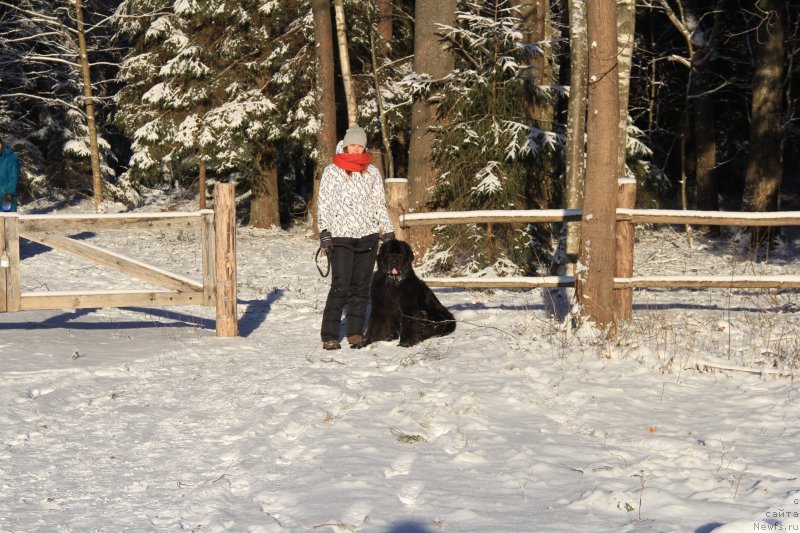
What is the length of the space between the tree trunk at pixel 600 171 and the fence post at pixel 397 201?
235cm

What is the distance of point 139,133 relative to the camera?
71.9ft

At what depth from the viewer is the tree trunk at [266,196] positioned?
72.3 ft

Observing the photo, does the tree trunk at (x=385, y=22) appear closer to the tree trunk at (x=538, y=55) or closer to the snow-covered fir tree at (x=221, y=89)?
the snow-covered fir tree at (x=221, y=89)

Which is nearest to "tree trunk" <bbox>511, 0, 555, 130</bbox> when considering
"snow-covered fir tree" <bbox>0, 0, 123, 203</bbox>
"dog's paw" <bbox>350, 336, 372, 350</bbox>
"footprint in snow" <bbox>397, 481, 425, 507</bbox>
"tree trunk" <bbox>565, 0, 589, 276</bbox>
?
"tree trunk" <bbox>565, 0, 589, 276</bbox>

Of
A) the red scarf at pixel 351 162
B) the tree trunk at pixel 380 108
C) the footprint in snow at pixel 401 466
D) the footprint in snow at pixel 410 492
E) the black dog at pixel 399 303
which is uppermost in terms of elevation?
the tree trunk at pixel 380 108

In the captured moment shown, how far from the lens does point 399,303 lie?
26.0 ft

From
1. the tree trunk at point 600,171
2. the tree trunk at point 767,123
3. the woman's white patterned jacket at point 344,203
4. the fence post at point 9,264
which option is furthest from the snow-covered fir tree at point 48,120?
the tree trunk at point 600,171

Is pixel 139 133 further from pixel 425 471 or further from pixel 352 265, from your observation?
pixel 425 471

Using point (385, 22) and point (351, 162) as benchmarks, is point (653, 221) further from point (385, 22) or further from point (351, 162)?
point (385, 22)

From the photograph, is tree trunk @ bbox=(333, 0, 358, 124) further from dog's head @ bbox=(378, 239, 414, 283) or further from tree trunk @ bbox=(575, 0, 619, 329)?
tree trunk @ bbox=(575, 0, 619, 329)

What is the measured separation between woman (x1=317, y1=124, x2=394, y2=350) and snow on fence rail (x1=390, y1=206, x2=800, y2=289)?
1053 mm

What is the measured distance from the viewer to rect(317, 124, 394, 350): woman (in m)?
7.76

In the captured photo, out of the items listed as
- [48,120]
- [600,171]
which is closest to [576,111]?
[600,171]

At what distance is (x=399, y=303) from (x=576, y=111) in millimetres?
5528
